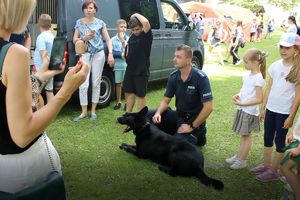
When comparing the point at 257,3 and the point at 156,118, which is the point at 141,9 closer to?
the point at 156,118

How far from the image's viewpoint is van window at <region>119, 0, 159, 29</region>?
23.5 feet

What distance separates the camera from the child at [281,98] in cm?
381

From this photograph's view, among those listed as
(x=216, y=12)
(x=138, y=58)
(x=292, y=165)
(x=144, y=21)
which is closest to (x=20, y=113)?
(x=292, y=165)

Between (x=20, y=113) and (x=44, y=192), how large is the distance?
379 mm

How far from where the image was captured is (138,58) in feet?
18.9

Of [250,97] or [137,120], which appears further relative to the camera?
[137,120]

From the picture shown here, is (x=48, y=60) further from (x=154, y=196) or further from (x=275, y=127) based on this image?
(x=275, y=127)

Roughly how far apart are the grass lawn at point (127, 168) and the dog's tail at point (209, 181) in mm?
51

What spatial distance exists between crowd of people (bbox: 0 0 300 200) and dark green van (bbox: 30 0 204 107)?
0.59ft

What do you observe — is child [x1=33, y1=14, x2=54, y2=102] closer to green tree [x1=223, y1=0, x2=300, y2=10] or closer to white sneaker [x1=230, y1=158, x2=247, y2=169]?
white sneaker [x1=230, y1=158, x2=247, y2=169]

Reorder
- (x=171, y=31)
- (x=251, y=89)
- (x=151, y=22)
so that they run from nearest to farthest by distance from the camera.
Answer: (x=251, y=89)
(x=151, y=22)
(x=171, y=31)

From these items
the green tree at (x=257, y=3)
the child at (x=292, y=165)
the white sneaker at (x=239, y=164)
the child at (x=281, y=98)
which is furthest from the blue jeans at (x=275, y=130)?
the green tree at (x=257, y=3)

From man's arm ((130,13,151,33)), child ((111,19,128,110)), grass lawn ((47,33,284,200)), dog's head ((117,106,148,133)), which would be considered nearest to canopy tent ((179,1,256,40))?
child ((111,19,128,110))

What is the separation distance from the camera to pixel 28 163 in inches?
68.1
